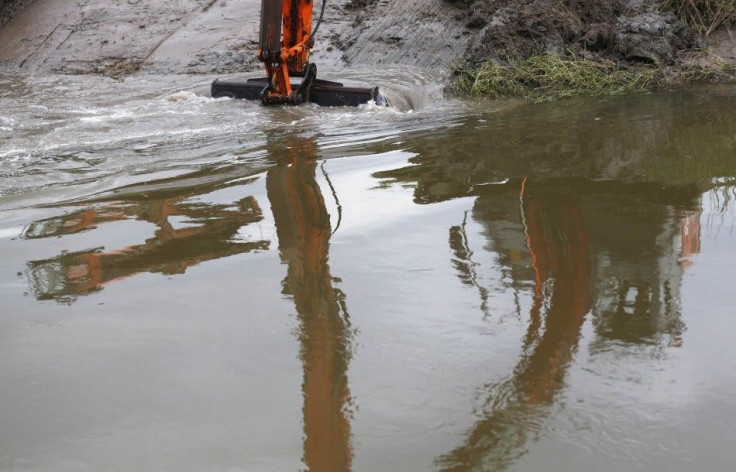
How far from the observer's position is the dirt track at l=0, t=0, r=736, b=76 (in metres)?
8.96

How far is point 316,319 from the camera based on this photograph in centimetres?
278

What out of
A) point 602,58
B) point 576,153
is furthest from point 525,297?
point 602,58

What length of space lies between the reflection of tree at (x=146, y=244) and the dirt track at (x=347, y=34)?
213 inches

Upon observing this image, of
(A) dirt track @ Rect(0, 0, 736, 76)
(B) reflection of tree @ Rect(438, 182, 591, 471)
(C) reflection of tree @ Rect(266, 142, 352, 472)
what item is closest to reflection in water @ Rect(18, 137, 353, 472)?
(C) reflection of tree @ Rect(266, 142, 352, 472)

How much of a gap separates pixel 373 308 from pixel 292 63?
5249 mm

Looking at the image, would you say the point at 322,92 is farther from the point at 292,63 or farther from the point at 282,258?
the point at 282,258

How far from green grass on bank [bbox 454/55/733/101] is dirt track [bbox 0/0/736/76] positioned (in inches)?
11.8

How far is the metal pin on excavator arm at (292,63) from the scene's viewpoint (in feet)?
24.2

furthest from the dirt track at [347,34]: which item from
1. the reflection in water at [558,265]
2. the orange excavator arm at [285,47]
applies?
the reflection in water at [558,265]

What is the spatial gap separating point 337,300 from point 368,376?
0.58 metres

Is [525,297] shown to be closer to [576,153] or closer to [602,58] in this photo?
[576,153]

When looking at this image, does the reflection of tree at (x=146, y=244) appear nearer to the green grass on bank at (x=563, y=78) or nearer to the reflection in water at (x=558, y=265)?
the reflection in water at (x=558, y=265)

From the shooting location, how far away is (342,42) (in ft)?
34.2

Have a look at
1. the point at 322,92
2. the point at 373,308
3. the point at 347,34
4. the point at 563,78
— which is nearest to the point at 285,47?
the point at 322,92
